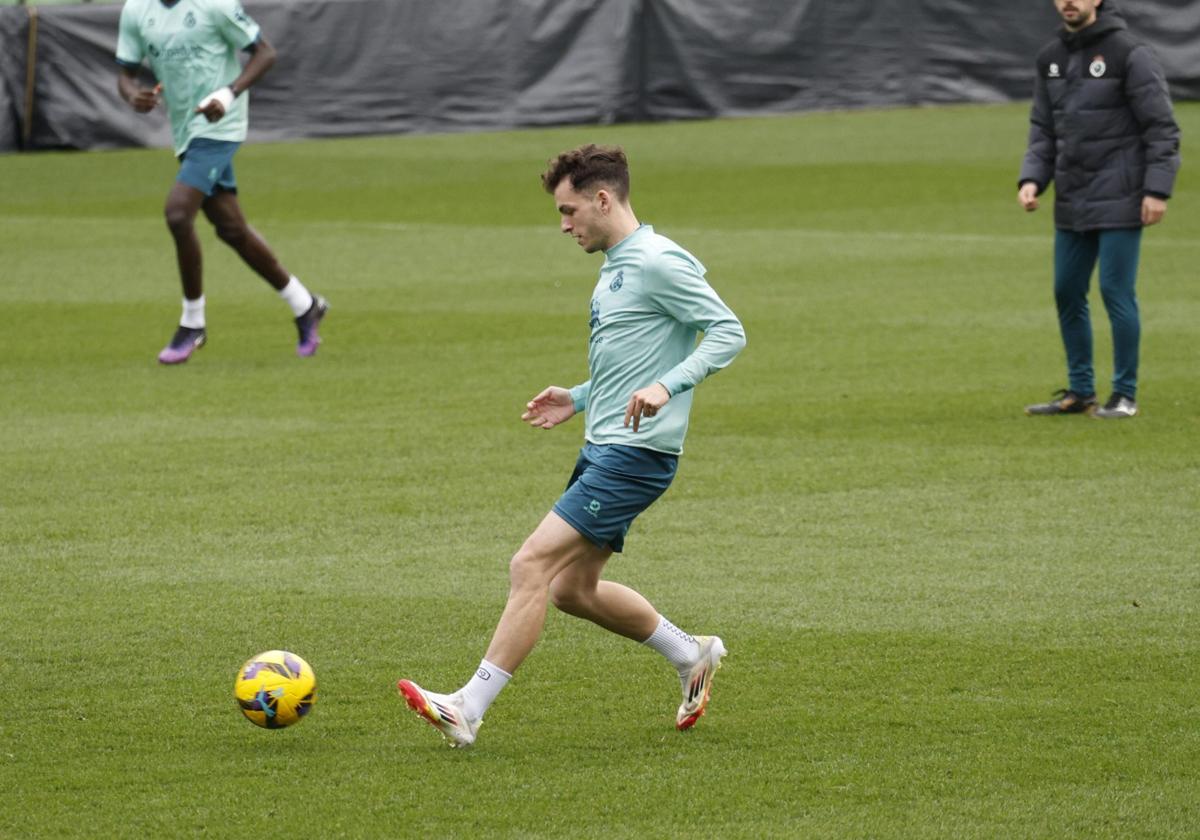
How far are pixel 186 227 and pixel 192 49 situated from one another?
1143mm

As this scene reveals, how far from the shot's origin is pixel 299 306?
13.1m

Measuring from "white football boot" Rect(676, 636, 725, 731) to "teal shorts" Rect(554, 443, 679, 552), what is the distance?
17.4 inches

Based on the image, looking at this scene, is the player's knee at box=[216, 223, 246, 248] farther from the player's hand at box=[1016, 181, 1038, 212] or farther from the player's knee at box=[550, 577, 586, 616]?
the player's knee at box=[550, 577, 586, 616]

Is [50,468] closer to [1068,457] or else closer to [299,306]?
[299,306]

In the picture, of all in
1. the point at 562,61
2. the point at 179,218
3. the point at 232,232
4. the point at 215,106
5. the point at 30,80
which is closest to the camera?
the point at 215,106

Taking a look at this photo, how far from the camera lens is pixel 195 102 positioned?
12.8 m

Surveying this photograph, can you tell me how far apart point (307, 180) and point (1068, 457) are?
56.7 ft

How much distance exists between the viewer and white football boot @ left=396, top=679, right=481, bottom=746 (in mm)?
5531

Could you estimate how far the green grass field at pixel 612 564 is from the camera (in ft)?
17.4

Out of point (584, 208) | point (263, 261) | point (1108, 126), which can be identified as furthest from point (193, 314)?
point (584, 208)

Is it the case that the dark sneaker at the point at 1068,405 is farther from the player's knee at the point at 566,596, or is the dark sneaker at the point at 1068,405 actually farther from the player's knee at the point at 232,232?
the player's knee at the point at 566,596

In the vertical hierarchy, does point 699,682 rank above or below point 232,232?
above

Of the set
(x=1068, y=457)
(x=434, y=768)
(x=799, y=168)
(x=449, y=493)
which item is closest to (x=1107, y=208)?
(x=1068, y=457)

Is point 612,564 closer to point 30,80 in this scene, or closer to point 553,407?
point 553,407
